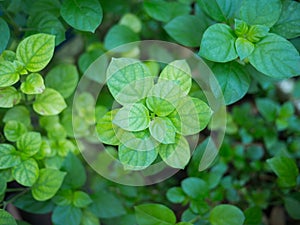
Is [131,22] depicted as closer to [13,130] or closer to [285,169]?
[13,130]

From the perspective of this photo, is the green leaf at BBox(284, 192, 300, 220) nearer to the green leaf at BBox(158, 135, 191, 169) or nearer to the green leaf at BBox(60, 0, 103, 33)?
the green leaf at BBox(158, 135, 191, 169)

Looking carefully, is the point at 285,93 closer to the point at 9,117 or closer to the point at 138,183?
the point at 138,183

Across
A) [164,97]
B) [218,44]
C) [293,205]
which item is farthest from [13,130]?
[293,205]

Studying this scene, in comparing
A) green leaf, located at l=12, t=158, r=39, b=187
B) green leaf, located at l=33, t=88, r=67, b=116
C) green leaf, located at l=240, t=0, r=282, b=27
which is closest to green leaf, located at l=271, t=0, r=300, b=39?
A: green leaf, located at l=240, t=0, r=282, b=27

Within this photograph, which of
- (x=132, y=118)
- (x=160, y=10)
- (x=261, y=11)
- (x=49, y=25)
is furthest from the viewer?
(x=160, y=10)

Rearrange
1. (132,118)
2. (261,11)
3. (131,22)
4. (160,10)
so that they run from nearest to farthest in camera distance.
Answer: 1. (132,118)
2. (261,11)
3. (160,10)
4. (131,22)

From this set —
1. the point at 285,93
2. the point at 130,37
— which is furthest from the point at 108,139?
the point at 285,93
